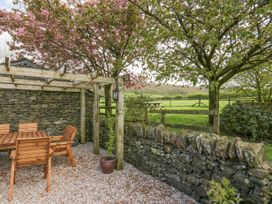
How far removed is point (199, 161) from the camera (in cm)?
320

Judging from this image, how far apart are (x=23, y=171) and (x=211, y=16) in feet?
20.7

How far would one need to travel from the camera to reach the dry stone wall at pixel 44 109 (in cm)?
679

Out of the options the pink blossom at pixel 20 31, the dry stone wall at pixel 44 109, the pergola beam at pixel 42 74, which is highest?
the pink blossom at pixel 20 31

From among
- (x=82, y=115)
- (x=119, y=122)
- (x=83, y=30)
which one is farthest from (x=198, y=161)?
(x=83, y=30)

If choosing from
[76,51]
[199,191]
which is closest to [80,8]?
[76,51]

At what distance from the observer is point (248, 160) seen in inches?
95.4

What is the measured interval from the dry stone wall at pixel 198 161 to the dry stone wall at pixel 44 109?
3.79 m

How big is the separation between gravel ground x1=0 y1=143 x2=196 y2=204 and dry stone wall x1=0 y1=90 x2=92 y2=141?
237 cm

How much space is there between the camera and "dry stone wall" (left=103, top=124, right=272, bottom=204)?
240 cm

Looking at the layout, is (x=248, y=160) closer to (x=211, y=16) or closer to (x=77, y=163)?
(x=211, y=16)

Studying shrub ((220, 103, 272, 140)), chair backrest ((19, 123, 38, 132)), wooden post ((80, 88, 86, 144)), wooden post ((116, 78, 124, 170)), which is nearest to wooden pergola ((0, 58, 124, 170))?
wooden post ((116, 78, 124, 170))

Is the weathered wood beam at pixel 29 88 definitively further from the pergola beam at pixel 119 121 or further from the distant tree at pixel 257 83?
the distant tree at pixel 257 83

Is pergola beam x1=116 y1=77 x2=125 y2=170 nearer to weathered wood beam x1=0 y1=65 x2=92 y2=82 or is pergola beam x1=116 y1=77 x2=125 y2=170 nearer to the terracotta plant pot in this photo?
the terracotta plant pot

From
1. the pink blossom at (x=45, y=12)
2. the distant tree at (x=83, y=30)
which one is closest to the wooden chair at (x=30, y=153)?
the distant tree at (x=83, y=30)
